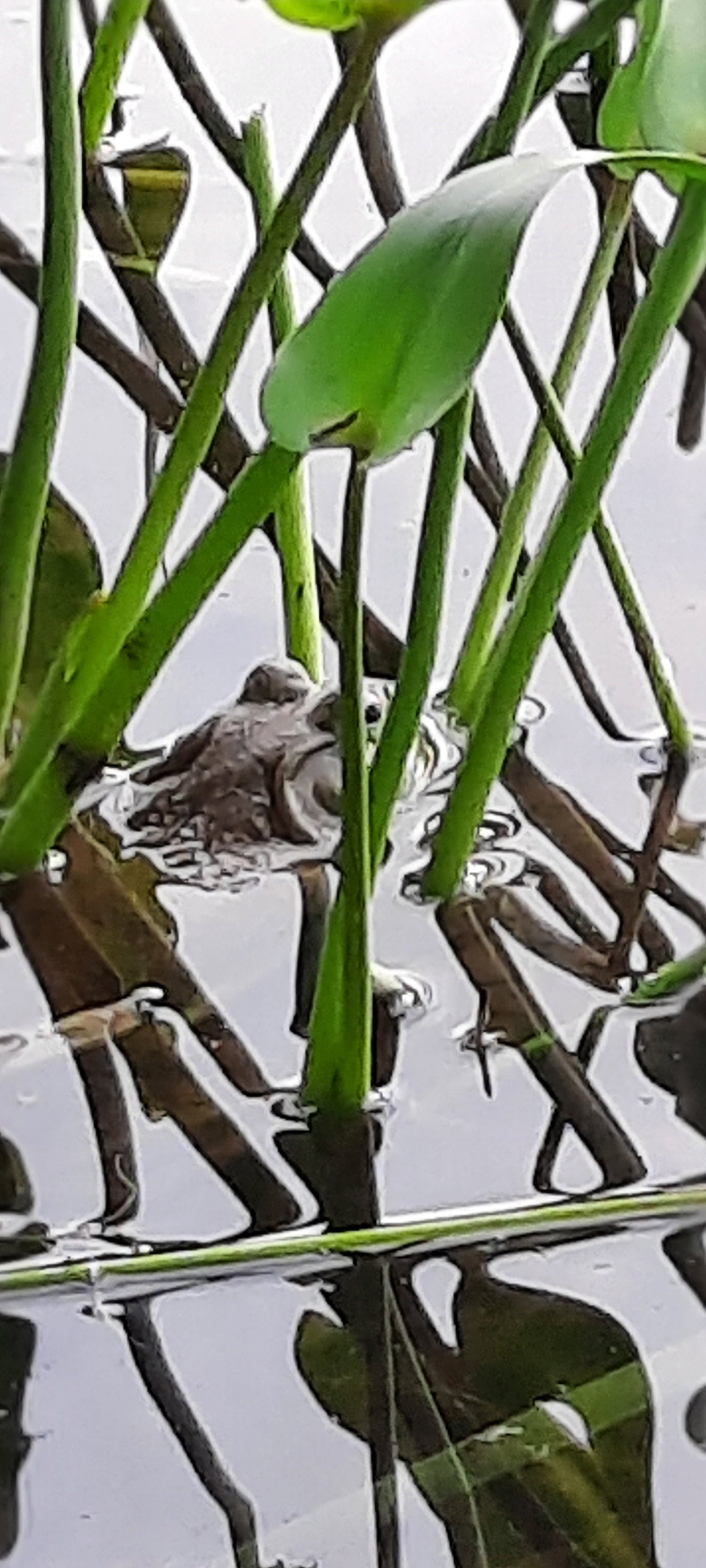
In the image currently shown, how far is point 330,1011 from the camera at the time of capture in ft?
1.37

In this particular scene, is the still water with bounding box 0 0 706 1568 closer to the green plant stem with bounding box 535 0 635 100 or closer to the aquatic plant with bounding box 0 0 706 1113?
the aquatic plant with bounding box 0 0 706 1113

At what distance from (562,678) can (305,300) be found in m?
0.19

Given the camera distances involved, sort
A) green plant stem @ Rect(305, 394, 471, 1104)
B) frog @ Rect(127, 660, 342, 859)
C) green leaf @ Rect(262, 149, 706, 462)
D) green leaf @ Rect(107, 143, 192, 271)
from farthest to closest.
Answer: green leaf @ Rect(107, 143, 192, 271), frog @ Rect(127, 660, 342, 859), green plant stem @ Rect(305, 394, 471, 1104), green leaf @ Rect(262, 149, 706, 462)

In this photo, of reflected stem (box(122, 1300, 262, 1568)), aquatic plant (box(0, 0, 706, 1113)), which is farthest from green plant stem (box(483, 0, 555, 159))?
reflected stem (box(122, 1300, 262, 1568))

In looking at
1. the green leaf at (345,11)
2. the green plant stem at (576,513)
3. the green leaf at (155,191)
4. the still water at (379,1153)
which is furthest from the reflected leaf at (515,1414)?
the green leaf at (155,191)

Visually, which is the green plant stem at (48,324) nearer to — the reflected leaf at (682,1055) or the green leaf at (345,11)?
the green leaf at (345,11)

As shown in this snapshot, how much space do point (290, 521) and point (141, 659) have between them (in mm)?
91

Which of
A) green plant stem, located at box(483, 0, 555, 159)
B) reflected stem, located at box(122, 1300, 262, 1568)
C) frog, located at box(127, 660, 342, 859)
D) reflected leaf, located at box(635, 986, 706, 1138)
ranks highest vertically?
green plant stem, located at box(483, 0, 555, 159)

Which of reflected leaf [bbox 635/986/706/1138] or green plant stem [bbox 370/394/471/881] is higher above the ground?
green plant stem [bbox 370/394/471/881]

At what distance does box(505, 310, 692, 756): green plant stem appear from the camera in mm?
497

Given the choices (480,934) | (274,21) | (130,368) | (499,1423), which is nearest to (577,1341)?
(499,1423)

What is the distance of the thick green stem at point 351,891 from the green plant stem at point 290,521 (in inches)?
4.9

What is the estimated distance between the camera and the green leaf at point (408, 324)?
33 cm

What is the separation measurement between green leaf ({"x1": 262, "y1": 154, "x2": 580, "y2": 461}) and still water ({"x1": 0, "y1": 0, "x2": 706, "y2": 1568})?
15cm
